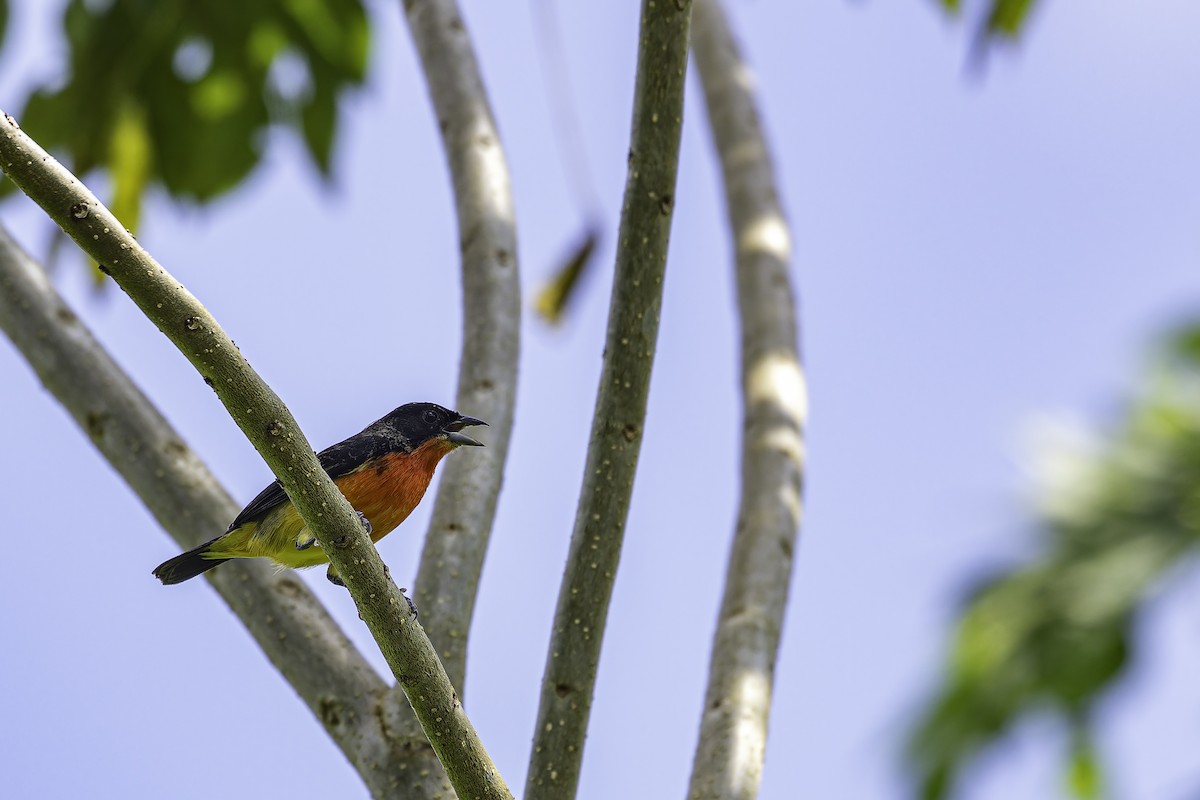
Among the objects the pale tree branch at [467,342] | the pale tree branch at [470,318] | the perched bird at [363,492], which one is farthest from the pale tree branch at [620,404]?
the perched bird at [363,492]

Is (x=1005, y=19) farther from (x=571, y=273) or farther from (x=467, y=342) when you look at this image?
(x=467, y=342)

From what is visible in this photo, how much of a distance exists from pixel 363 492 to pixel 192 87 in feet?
8.58

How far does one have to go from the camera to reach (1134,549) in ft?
17.6

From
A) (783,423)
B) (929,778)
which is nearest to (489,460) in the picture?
(783,423)

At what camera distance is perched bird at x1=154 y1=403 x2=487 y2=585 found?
15.8 feet

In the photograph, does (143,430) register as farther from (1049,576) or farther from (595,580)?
(1049,576)

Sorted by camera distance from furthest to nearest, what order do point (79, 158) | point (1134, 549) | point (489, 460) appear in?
point (79, 158), point (1134, 549), point (489, 460)

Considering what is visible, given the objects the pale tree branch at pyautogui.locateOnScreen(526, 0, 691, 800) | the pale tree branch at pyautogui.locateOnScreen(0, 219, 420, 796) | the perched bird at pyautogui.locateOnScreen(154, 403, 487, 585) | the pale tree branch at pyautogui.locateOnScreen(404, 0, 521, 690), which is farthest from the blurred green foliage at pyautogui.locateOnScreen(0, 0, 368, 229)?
the pale tree branch at pyautogui.locateOnScreen(526, 0, 691, 800)

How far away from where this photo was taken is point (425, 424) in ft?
17.4

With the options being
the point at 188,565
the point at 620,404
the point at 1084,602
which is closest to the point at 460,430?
the point at 188,565

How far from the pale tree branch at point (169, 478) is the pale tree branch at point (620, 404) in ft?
3.09

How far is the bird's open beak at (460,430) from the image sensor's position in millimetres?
4594

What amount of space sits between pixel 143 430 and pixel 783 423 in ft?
7.91

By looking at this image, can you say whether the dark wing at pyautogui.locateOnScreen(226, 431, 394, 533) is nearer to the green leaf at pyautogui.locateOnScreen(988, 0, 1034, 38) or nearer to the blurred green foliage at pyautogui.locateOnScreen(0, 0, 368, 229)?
the blurred green foliage at pyautogui.locateOnScreen(0, 0, 368, 229)
